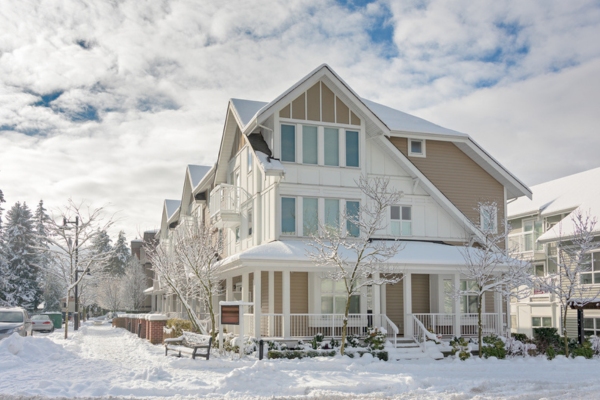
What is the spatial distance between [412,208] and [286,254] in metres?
7.18

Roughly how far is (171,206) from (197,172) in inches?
379

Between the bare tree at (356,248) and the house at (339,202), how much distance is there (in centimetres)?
56

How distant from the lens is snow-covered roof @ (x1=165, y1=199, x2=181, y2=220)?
45938mm

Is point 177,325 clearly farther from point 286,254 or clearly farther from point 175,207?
point 175,207

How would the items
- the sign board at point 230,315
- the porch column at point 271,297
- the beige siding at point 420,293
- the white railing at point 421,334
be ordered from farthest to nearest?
1. the beige siding at point 420,293
2. the porch column at point 271,297
3. the white railing at point 421,334
4. the sign board at point 230,315

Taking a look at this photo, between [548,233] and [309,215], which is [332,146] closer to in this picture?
[309,215]

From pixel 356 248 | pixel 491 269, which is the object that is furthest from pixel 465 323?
pixel 356 248

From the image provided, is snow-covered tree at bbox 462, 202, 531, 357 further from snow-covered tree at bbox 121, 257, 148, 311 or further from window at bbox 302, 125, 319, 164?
snow-covered tree at bbox 121, 257, 148, 311

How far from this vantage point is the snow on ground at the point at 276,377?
1344 centimetres

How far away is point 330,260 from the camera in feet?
65.5

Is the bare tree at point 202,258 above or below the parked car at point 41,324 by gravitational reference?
above

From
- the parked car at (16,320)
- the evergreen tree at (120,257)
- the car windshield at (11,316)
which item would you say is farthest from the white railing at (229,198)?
the evergreen tree at (120,257)

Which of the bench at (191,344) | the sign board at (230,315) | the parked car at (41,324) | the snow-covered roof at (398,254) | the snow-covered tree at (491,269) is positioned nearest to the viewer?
the bench at (191,344)

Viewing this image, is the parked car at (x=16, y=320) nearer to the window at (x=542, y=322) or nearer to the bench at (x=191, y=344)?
the bench at (x=191, y=344)
